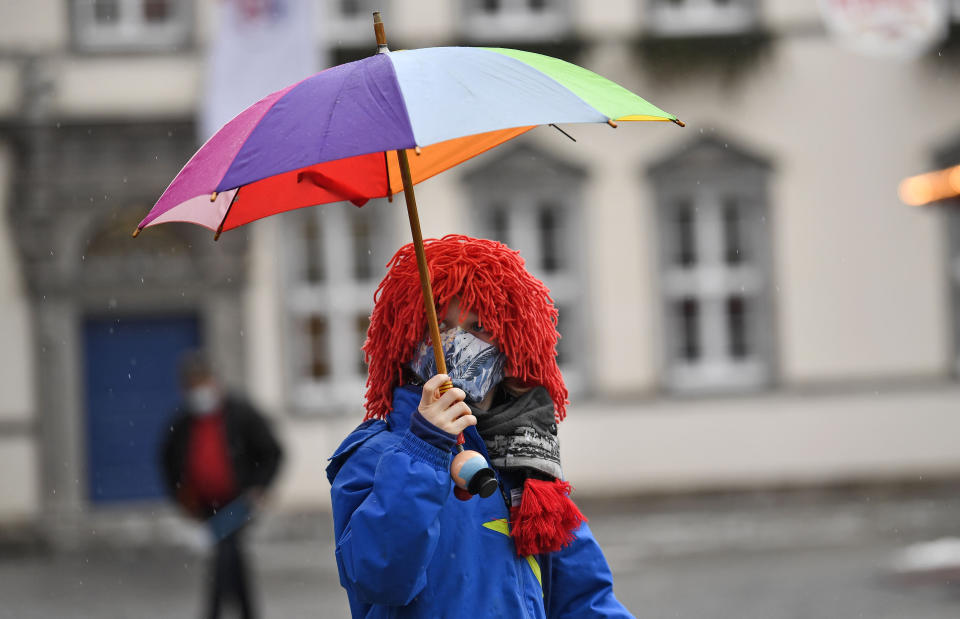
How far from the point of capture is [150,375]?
13.3 metres

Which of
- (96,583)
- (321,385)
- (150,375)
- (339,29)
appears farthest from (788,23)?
(96,583)

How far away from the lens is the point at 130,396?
13.3m

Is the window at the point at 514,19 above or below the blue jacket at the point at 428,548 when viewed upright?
above

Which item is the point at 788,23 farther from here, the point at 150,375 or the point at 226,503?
the point at 226,503

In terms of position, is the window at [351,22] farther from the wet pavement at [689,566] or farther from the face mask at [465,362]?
the face mask at [465,362]

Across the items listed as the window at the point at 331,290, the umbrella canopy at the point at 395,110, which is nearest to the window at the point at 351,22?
the window at the point at 331,290

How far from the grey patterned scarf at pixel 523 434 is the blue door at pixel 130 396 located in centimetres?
1116

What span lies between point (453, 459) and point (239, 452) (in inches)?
193

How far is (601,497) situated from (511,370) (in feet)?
35.8

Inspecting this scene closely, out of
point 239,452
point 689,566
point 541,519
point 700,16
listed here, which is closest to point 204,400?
point 239,452

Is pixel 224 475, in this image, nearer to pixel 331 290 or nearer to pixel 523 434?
pixel 523 434

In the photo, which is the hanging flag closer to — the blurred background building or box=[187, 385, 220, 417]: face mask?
box=[187, 385, 220, 417]: face mask

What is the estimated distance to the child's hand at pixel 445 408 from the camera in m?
2.26

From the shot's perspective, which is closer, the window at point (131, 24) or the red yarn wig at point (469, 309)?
the red yarn wig at point (469, 309)
